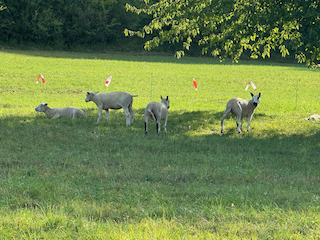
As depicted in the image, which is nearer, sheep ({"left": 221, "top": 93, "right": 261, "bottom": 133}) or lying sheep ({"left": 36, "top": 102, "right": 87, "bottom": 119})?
sheep ({"left": 221, "top": 93, "right": 261, "bottom": 133})

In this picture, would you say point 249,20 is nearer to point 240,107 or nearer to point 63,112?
point 240,107

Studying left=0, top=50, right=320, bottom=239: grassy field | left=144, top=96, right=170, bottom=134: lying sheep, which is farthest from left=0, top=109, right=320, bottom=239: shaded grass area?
left=144, top=96, right=170, bottom=134: lying sheep

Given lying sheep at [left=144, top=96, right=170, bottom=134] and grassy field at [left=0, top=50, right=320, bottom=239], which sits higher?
lying sheep at [left=144, top=96, right=170, bottom=134]

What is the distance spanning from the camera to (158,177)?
802 cm

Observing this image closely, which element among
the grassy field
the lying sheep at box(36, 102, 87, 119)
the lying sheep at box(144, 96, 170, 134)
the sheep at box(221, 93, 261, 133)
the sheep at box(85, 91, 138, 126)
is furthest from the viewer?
the lying sheep at box(36, 102, 87, 119)

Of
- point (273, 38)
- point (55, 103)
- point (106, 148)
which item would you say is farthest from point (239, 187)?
point (55, 103)

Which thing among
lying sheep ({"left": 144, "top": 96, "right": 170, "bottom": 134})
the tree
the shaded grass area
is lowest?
the shaded grass area

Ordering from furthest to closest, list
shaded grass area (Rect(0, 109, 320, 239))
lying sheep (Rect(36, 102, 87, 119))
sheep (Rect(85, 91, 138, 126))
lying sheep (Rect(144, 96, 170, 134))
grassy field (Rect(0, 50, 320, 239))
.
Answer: lying sheep (Rect(36, 102, 87, 119)) → sheep (Rect(85, 91, 138, 126)) → lying sheep (Rect(144, 96, 170, 134)) → shaded grass area (Rect(0, 109, 320, 239)) → grassy field (Rect(0, 50, 320, 239))

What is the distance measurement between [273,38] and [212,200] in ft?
36.2

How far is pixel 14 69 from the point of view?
35.2 metres

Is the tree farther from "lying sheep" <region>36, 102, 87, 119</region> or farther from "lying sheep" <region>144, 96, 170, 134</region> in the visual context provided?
"lying sheep" <region>36, 102, 87, 119</region>

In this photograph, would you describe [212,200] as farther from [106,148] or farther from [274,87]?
[274,87]

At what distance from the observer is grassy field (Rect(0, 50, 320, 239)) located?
526 centimetres

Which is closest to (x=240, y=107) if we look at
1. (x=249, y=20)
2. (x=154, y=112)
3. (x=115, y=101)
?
(x=154, y=112)
